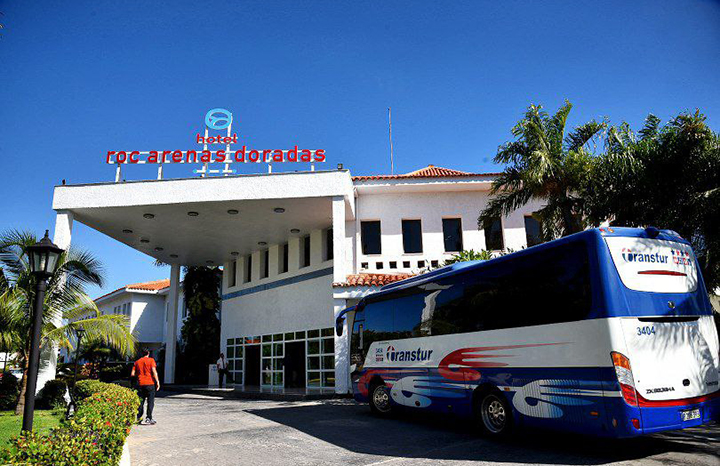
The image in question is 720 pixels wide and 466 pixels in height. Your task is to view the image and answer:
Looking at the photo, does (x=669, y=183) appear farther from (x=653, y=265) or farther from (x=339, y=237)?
(x=339, y=237)

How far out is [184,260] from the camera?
27.9m

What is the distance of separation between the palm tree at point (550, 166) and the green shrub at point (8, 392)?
15465 mm

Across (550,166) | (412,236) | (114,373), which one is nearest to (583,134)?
(550,166)

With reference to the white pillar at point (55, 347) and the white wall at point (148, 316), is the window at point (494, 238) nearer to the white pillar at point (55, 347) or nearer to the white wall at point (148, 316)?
the white pillar at point (55, 347)

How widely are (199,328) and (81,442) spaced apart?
Result: 2557cm

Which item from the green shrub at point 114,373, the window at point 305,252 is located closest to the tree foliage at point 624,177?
the window at point 305,252

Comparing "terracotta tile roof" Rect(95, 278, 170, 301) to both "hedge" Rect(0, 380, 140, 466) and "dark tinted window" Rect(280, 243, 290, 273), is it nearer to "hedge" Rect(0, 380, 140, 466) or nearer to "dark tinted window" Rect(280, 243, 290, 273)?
→ "dark tinted window" Rect(280, 243, 290, 273)

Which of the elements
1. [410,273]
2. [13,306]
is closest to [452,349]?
[410,273]

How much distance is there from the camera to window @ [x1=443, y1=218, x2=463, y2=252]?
68.3 ft

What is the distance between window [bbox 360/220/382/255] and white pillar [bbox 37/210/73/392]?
11.1m

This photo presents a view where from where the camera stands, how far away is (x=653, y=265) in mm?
7336

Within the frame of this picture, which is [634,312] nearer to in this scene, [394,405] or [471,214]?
[394,405]

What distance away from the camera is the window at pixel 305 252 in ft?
76.3

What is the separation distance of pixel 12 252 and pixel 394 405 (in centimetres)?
1123
